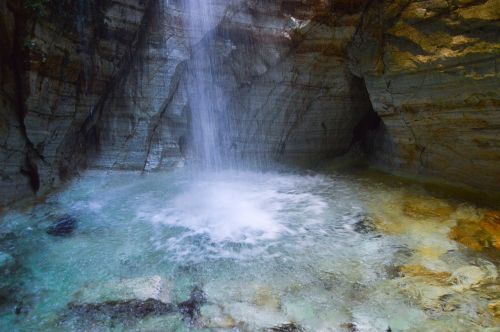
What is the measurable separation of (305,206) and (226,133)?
315 cm

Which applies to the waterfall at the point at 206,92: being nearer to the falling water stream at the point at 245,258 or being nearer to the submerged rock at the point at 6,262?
the falling water stream at the point at 245,258

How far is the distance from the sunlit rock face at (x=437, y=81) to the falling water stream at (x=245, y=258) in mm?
767

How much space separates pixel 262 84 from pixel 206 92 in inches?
52.4

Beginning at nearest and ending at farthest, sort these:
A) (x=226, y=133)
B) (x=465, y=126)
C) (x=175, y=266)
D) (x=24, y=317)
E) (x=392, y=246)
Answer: (x=24, y=317)
(x=175, y=266)
(x=392, y=246)
(x=465, y=126)
(x=226, y=133)

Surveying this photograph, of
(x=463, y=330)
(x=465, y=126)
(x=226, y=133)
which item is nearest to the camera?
(x=463, y=330)

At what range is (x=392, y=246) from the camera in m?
4.91

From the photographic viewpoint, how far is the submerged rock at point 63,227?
547 centimetres

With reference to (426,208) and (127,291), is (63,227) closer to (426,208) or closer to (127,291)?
(127,291)

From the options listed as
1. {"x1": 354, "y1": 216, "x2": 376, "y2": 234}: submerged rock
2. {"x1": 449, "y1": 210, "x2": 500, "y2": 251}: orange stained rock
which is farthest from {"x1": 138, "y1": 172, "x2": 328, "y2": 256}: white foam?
{"x1": 449, "y1": 210, "x2": 500, "y2": 251}: orange stained rock

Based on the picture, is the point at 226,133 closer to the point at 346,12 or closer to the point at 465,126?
the point at 346,12

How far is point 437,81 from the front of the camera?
616 cm

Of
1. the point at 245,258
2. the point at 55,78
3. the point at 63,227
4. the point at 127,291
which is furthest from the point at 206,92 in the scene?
the point at 127,291

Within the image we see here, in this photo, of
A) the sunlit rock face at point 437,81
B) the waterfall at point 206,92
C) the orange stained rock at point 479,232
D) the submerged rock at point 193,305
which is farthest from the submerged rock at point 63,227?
the sunlit rock face at point 437,81

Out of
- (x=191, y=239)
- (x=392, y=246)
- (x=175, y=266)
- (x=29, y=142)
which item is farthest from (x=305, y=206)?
(x=29, y=142)
